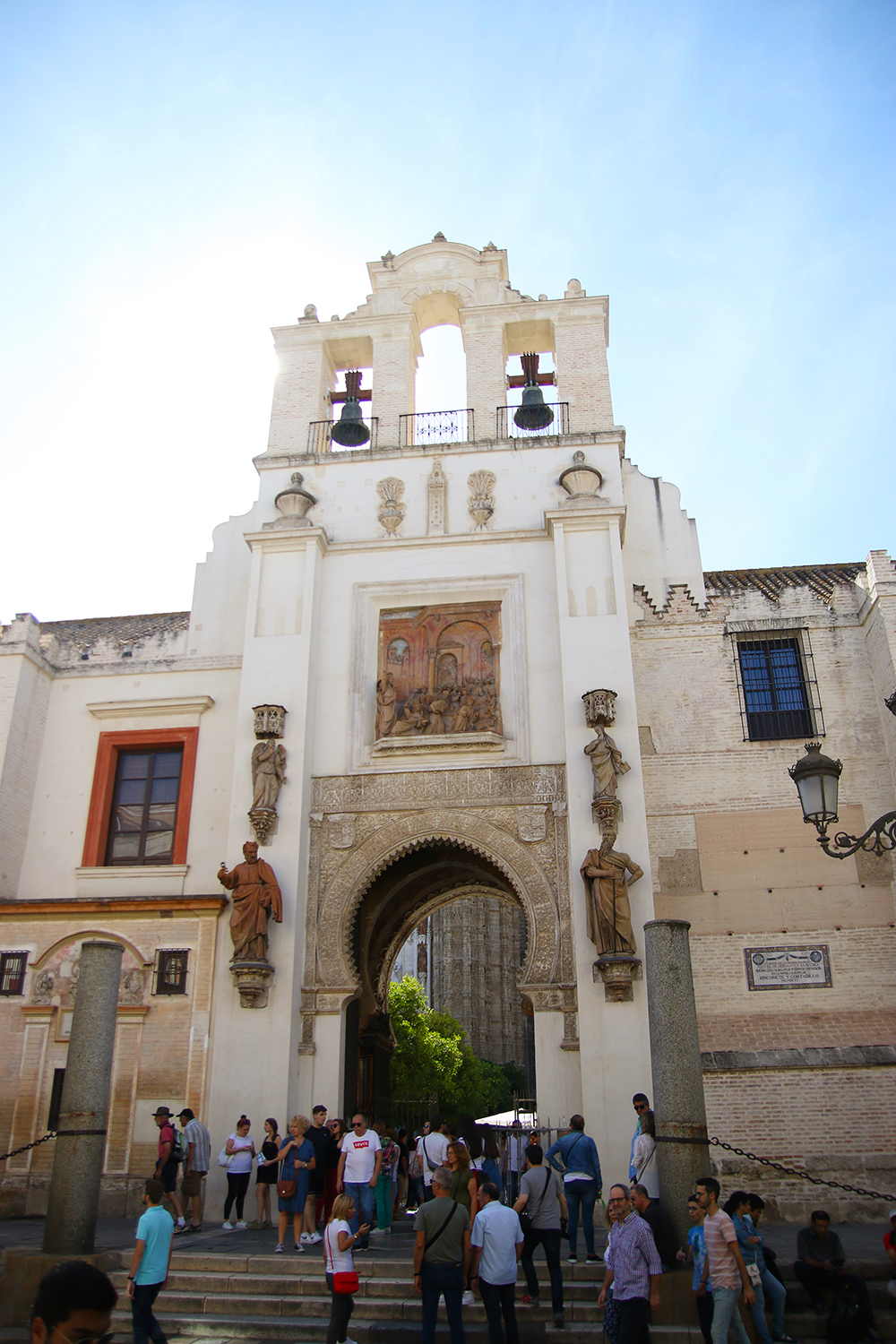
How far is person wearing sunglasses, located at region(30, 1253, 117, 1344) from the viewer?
3.17m

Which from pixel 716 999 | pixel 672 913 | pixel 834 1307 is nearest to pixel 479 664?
pixel 672 913

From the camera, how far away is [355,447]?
18312 mm

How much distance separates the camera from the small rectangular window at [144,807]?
16.1m

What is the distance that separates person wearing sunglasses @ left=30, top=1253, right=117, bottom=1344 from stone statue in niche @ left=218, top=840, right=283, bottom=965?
10754mm

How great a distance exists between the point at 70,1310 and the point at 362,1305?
6.56 metres

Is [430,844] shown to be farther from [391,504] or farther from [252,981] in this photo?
[391,504]

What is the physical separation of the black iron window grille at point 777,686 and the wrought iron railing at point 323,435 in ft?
23.6

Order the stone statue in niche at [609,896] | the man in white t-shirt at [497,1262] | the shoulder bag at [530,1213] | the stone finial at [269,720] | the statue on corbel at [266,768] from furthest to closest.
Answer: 1. the stone finial at [269,720]
2. the statue on corbel at [266,768]
3. the stone statue in niche at [609,896]
4. the shoulder bag at [530,1213]
5. the man in white t-shirt at [497,1262]

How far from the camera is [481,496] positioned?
17.0m

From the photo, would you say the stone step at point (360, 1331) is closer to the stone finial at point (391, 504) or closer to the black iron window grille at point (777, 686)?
the black iron window grille at point (777, 686)

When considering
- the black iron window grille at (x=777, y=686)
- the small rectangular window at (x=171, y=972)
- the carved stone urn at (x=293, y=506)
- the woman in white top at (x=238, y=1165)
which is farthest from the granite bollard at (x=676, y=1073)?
the carved stone urn at (x=293, y=506)

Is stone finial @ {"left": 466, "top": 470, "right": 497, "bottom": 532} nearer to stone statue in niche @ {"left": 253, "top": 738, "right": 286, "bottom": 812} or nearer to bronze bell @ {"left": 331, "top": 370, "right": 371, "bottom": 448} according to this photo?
bronze bell @ {"left": 331, "top": 370, "right": 371, "bottom": 448}

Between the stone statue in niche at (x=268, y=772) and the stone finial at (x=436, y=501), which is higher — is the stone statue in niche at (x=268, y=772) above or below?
below

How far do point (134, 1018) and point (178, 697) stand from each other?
504 centimetres
